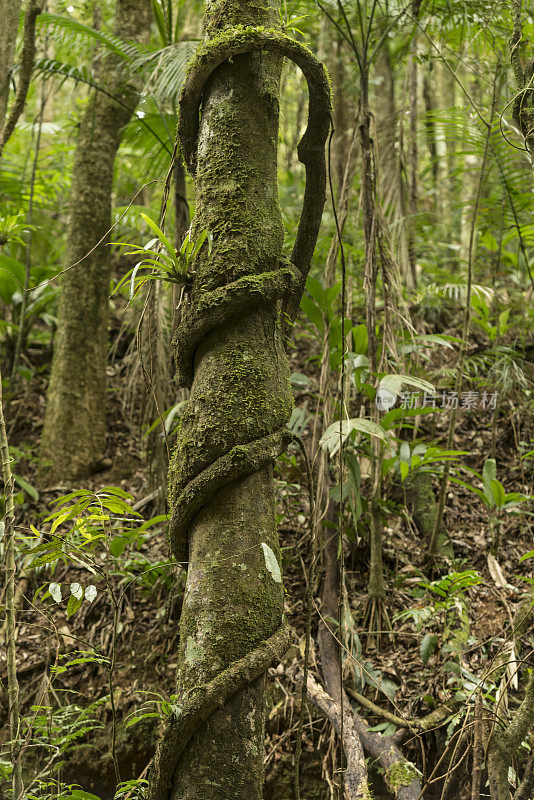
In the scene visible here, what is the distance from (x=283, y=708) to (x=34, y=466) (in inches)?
107

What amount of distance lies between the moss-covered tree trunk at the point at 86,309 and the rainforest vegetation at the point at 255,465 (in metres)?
0.02

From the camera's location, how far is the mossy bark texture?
52.1 inches

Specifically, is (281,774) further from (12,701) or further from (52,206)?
(52,206)

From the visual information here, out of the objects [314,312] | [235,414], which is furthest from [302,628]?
[235,414]

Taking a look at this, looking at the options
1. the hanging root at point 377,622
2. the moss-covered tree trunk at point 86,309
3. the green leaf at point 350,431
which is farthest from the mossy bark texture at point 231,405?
the moss-covered tree trunk at point 86,309

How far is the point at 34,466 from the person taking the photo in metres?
4.51

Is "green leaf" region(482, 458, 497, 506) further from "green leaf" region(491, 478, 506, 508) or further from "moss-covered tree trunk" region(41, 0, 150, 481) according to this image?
"moss-covered tree trunk" region(41, 0, 150, 481)

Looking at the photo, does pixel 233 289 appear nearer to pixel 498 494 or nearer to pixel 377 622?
pixel 377 622

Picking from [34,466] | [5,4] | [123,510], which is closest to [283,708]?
[123,510]

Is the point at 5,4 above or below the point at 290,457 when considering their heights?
above

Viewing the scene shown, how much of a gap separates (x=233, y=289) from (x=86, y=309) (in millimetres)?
3254

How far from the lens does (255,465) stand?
1.48m

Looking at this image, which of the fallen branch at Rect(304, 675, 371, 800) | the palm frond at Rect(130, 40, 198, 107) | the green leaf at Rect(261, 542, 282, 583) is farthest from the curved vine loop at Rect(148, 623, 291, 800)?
the palm frond at Rect(130, 40, 198, 107)

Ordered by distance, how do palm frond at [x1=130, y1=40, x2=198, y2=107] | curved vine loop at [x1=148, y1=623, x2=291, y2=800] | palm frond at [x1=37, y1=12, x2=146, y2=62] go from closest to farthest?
curved vine loop at [x1=148, y1=623, x2=291, y2=800]
palm frond at [x1=130, y1=40, x2=198, y2=107]
palm frond at [x1=37, y1=12, x2=146, y2=62]
